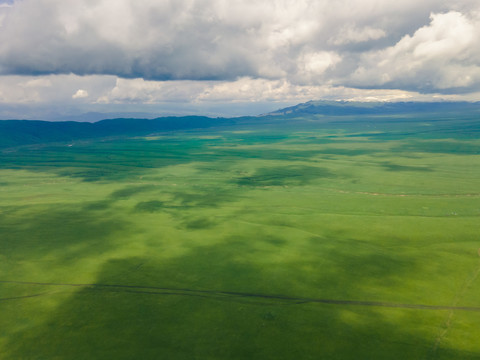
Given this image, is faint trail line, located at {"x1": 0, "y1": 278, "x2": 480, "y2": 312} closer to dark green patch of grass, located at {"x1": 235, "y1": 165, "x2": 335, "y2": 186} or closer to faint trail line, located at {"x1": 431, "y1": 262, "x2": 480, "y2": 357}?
faint trail line, located at {"x1": 431, "y1": 262, "x2": 480, "y2": 357}

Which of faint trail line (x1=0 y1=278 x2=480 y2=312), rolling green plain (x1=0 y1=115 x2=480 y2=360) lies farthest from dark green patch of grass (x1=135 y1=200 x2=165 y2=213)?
faint trail line (x1=0 y1=278 x2=480 y2=312)

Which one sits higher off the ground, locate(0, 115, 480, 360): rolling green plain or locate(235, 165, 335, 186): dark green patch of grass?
locate(235, 165, 335, 186): dark green patch of grass

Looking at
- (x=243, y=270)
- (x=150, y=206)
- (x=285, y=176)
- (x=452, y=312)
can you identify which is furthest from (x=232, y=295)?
(x=285, y=176)

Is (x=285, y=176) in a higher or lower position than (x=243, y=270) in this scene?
higher

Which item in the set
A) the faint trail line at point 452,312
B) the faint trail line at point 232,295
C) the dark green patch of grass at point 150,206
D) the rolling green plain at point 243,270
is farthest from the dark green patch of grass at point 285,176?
the faint trail line at point 232,295

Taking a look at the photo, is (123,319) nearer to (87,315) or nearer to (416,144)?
(87,315)

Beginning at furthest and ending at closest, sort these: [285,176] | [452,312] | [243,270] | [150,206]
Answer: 1. [285,176]
2. [150,206]
3. [243,270]
4. [452,312]

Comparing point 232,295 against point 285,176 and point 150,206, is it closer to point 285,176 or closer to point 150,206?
point 150,206

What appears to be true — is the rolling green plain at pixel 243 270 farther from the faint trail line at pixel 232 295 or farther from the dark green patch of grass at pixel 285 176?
the dark green patch of grass at pixel 285 176

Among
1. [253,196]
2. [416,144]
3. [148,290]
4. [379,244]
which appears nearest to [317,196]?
[253,196]
